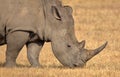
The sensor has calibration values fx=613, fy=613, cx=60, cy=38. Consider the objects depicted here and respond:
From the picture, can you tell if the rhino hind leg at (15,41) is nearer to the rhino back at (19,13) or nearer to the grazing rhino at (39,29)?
the grazing rhino at (39,29)

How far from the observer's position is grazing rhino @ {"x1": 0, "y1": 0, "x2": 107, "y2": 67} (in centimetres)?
1551

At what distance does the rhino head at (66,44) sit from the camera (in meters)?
15.8

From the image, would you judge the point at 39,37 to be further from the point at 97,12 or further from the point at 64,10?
the point at 97,12

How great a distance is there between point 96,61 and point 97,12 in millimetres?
16666

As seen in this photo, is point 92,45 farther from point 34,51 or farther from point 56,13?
point 56,13

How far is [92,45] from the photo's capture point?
23.0m

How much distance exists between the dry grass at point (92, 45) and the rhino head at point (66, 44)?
0.27 m

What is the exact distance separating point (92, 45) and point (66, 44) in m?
7.18

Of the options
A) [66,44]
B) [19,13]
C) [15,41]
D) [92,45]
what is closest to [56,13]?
[66,44]

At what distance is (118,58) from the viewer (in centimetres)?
1984

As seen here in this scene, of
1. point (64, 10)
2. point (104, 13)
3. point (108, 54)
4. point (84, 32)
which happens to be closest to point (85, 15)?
point (104, 13)

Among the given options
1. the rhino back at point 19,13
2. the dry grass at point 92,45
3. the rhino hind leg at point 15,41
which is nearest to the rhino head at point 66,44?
the dry grass at point 92,45

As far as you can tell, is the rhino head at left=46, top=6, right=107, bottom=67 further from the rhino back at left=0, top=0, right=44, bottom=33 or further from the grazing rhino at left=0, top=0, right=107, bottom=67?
the rhino back at left=0, top=0, right=44, bottom=33

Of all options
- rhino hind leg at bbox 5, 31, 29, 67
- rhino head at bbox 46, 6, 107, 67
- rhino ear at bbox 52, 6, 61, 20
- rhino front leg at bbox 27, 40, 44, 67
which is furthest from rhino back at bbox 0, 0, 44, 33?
rhino front leg at bbox 27, 40, 44, 67
